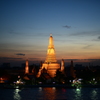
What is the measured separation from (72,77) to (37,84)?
895cm

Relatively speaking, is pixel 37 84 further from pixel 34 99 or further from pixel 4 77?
pixel 34 99

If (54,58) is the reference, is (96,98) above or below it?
below

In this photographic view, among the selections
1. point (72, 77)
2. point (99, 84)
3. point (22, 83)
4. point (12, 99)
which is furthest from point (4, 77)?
point (12, 99)

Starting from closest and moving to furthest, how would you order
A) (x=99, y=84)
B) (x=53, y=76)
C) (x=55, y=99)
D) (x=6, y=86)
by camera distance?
(x=55, y=99) → (x=6, y=86) → (x=99, y=84) → (x=53, y=76)

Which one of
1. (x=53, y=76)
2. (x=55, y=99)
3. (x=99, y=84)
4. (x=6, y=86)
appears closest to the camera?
(x=55, y=99)

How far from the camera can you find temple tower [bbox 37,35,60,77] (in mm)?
67750

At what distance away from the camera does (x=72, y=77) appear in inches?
2635

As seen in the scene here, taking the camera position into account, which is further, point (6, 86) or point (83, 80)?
point (83, 80)

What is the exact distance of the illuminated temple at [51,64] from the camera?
222ft

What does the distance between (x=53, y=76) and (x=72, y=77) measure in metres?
3.99

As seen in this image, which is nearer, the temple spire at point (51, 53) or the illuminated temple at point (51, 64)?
the illuminated temple at point (51, 64)

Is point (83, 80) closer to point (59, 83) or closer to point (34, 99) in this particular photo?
point (59, 83)

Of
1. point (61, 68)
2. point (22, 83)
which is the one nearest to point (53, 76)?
point (61, 68)

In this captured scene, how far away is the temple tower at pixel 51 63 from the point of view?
67750 millimetres
